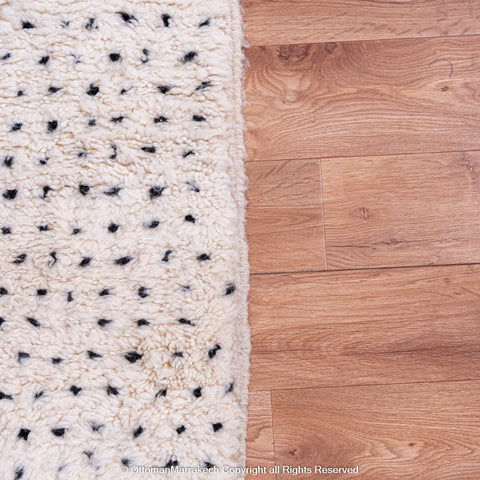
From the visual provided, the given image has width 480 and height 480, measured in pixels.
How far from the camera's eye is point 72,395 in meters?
0.73

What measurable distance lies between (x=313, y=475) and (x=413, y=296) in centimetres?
36

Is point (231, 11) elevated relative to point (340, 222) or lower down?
elevated

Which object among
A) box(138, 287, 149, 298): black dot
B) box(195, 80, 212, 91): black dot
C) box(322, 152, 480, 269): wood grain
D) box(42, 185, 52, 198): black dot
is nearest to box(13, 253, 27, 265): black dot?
box(42, 185, 52, 198): black dot

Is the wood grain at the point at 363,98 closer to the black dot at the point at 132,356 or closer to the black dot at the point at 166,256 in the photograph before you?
the black dot at the point at 166,256

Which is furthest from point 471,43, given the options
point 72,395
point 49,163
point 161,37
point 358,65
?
point 72,395

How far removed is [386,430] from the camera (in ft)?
2.42

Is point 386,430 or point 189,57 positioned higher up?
point 189,57

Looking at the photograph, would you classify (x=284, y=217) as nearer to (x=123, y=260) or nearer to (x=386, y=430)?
(x=123, y=260)

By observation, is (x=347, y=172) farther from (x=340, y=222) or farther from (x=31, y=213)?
(x=31, y=213)

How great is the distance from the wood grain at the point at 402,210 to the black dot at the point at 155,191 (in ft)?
1.00

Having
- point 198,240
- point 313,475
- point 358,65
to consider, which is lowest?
point 313,475

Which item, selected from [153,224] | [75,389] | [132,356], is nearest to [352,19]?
[153,224]

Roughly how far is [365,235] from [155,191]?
39 centimetres

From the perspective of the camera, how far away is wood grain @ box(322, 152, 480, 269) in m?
0.77
